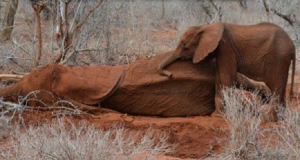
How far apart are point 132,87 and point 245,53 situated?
1348 millimetres

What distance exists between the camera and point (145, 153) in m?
4.82

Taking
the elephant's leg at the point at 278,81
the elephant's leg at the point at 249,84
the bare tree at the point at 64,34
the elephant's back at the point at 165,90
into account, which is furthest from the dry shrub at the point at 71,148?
the bare tree at the point at 64,34

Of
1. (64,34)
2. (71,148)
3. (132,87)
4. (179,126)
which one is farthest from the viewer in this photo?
(64,34)

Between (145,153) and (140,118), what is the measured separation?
1.71m

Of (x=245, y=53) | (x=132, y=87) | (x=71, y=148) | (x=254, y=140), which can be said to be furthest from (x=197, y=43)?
(x=71, y=148)

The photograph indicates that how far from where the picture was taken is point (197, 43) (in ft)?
21.8

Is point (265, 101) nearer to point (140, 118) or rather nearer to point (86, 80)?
point (140, 118)

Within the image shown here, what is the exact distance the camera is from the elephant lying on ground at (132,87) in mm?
6438

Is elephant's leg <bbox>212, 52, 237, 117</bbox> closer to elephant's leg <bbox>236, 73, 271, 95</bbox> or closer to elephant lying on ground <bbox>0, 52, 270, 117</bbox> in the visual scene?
elephant lying on ground <bbox>0, 52, 270, 117</bbox>

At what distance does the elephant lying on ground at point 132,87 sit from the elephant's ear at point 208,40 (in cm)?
21

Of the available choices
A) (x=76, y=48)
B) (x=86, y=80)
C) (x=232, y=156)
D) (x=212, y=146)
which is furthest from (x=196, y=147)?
(x=76, y=48)

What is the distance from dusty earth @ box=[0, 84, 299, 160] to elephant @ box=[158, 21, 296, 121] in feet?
1.42

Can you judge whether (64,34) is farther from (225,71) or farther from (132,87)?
(225,71)

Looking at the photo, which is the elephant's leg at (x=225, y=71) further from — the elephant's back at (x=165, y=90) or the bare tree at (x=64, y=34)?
the bare tree at (x=64, y=34)
